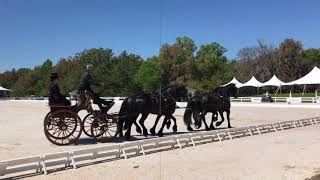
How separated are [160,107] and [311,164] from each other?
6.34 metres

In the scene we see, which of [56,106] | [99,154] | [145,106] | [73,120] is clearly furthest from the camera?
[145,106]

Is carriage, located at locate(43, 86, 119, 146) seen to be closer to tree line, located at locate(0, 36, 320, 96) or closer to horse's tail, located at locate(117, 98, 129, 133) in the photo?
horse's tail, located at locate(117, 98, 129, 133)

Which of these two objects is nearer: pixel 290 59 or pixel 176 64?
pixel 176 64

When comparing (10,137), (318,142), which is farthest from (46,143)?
(318,142)

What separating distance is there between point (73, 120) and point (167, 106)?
401cm

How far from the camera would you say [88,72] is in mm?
15648

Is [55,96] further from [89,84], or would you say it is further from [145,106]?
[145,106]

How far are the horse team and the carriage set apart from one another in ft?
1.69

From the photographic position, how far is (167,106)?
59.5 feet

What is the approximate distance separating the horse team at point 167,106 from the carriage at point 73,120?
1.69ft

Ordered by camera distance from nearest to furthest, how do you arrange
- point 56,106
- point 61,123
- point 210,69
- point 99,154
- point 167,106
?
point 99,154 < point 56,106 < point 61,123 < point 167,106 < point 210,69

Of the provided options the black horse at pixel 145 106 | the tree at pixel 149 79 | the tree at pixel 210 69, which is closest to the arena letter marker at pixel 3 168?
the black horse at pixel 145 106

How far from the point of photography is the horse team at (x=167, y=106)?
16641mm

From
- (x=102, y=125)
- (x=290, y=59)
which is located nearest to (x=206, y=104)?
(x=102, y=125)
